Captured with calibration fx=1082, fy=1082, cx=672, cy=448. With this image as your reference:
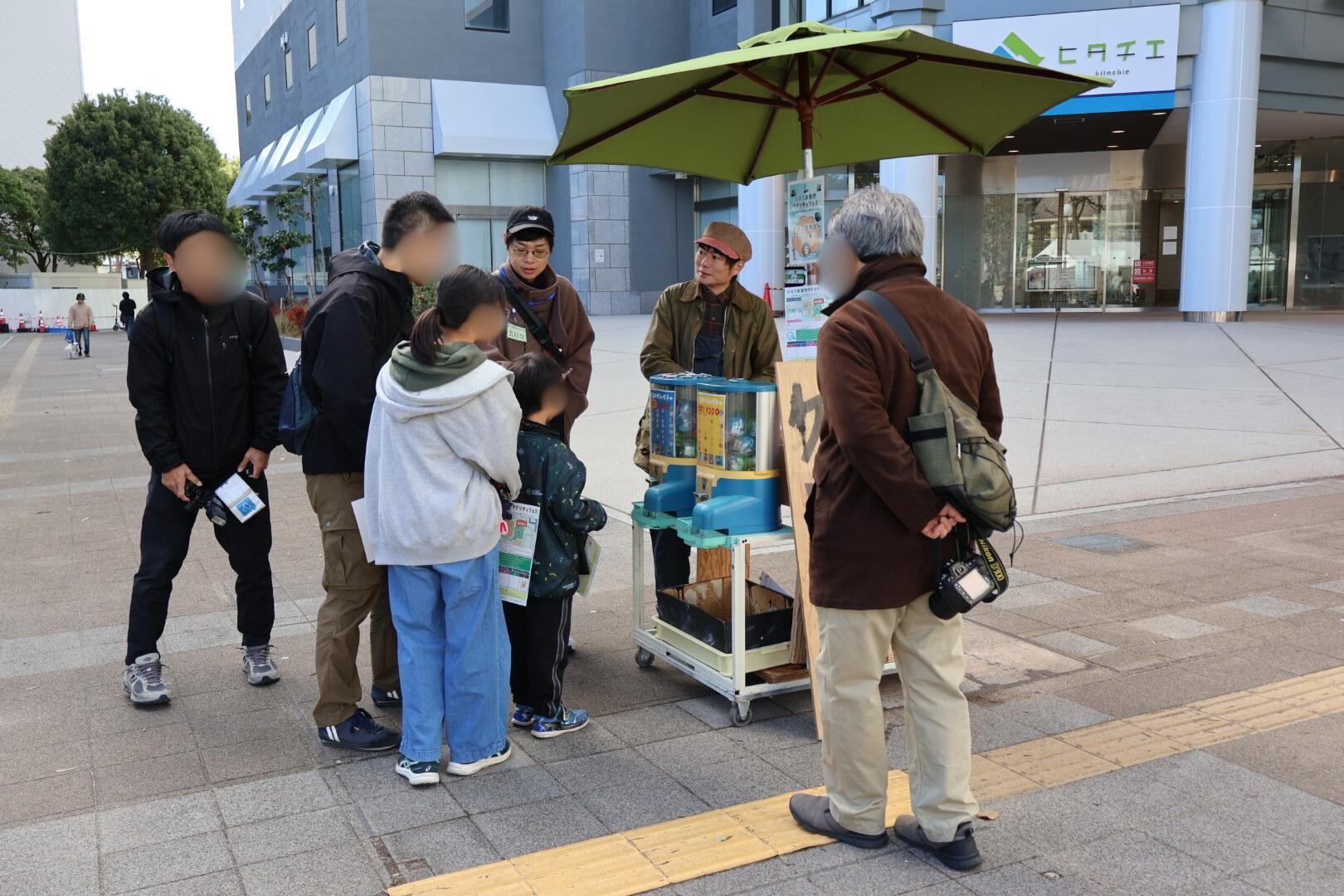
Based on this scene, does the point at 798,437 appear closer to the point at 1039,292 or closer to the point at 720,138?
the point at 720,138

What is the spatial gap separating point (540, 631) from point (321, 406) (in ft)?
3.66

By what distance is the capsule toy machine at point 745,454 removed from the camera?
4.12 m

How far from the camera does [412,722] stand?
142 inches

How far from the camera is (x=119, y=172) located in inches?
1815

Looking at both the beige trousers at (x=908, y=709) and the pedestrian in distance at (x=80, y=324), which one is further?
the pedestrian in distance at (x=80, y=324)

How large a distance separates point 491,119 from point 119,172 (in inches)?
977

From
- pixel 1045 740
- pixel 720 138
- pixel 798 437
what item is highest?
pixel 720 138

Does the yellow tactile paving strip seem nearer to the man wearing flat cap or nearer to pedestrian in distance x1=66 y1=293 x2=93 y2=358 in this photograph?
the man wearing flat cap

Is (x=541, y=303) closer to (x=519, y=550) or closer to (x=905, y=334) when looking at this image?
(x=519, y=550)

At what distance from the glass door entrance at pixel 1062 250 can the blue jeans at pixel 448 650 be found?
2591cm

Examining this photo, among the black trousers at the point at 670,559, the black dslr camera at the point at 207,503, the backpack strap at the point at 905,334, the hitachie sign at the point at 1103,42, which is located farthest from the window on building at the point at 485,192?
the backpack strap at the point at 905,334

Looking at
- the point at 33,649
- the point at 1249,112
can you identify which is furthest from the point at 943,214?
the point at 33,649

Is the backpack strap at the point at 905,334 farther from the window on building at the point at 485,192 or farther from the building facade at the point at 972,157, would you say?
the window on building at the point at 485,192

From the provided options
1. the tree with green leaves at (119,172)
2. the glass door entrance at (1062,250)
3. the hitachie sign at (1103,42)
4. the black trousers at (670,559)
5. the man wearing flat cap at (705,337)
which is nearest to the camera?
the man wearing flat cap at (705,337)
